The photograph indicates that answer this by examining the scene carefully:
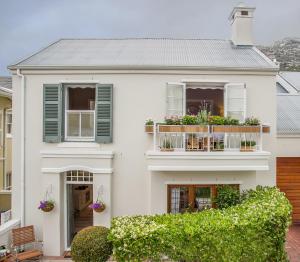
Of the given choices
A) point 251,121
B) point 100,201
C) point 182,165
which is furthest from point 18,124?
point 251,121

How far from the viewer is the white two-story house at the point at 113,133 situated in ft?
41.9

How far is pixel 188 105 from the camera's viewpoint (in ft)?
50.8

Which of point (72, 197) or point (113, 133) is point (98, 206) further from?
point (113, 133)

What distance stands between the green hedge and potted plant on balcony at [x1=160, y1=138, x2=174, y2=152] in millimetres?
2784

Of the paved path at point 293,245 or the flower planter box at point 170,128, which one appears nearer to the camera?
the flower planter box at point 170,128

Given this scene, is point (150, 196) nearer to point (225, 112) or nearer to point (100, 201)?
point (100, 201)

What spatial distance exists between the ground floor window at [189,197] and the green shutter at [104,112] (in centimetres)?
330

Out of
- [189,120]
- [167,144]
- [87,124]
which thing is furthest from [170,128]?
[87,124]

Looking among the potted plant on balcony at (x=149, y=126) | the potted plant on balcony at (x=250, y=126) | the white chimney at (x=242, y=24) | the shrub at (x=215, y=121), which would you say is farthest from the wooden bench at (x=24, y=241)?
the white chimney at (x=242, y=24)

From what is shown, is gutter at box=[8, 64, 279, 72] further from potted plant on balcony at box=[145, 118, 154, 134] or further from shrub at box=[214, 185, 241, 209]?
shrub at box=[214, 185, 241, 209]

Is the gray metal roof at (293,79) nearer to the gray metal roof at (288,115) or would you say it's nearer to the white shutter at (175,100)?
the gray metal roof at (288,115)

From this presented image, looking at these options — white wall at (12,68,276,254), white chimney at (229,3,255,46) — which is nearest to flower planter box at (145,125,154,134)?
white wall at (12,68,276,254)

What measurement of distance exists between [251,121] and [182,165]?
3072mm

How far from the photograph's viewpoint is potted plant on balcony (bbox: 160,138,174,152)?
39.8 ft
